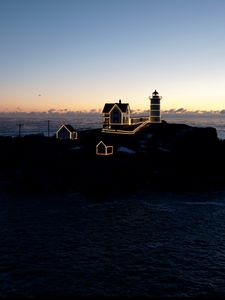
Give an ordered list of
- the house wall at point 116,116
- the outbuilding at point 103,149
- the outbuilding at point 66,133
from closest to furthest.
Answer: the outbuilding at point 103,149 → the outbuilding at point 66,133 → the house wall at point 116,116

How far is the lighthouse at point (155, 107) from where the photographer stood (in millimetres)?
95312

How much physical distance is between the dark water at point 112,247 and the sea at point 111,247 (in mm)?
77

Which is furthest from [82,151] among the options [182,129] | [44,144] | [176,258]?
[176,258]

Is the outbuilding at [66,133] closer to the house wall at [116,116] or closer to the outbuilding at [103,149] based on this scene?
the house wall at [116,116]

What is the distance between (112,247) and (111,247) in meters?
0.11

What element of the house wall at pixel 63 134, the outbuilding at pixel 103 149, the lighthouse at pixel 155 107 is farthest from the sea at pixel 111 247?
the lighthouse at pixel 155 107

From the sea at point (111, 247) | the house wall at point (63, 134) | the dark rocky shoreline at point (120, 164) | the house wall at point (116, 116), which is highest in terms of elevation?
the house wall at point (116, 116)

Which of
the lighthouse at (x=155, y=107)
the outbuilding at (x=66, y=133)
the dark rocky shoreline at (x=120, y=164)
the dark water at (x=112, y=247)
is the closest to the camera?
the dark water at (x=112, y=247)

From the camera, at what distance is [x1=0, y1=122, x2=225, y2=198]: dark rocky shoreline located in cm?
6034

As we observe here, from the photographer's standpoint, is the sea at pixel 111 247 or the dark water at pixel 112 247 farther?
the dark water at pixel 112 247

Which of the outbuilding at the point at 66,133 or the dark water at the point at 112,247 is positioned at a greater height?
the outbuilding at the point at 66,133

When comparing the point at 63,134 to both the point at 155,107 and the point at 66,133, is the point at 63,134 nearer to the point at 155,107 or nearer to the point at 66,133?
the point at 66,133

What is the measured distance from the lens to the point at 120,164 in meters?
66.1

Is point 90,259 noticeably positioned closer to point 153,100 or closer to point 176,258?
point 176,258
